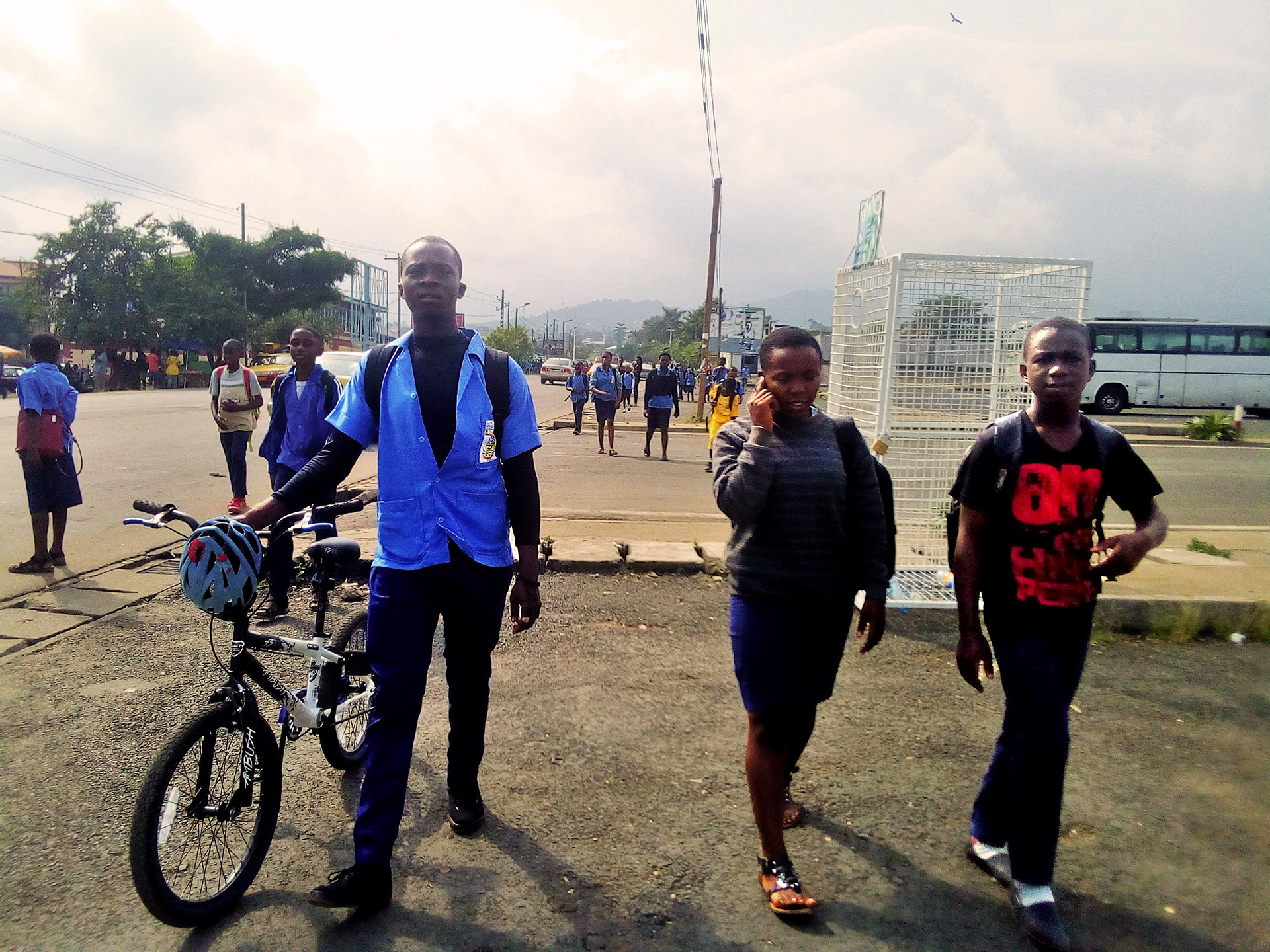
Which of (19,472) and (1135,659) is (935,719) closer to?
(1135,659)

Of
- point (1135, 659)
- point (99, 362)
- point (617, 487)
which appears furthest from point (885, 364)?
point (99, 362)

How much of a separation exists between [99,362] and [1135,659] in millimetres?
39472

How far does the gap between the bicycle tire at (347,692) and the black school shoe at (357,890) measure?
46 centimetres

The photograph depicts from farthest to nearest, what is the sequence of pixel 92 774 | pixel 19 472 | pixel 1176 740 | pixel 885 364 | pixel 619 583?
1. pixel 19 472
2. pixel 619 583
3. pixel 885 364
4. pixel 1176 740
5. pixel 92 774

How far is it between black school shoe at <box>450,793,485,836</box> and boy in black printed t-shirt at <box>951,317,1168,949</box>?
69.1 inches

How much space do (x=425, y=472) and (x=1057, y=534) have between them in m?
1.95

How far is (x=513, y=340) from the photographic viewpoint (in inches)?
3371

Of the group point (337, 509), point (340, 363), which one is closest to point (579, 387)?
point (340, 363)

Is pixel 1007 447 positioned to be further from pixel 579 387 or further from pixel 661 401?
pixel 579 387

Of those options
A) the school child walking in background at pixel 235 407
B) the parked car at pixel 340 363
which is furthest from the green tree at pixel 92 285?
the school child walking in background at pixel 235 407

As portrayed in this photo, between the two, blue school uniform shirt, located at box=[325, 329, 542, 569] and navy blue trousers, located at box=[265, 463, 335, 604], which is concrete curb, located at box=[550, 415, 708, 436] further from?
blue school uniform shirt, located at box=[325, 329, 542, 569]

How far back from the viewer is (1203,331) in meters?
28.1

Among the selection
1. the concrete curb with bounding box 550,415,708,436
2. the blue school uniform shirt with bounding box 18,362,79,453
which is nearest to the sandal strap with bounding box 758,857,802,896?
the blue school uniform shirt with bounding box 18,362,79,453

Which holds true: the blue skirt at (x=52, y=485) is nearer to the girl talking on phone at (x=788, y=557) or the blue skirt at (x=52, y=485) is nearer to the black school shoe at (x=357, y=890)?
the black school shoe at (x=357, y=890)
